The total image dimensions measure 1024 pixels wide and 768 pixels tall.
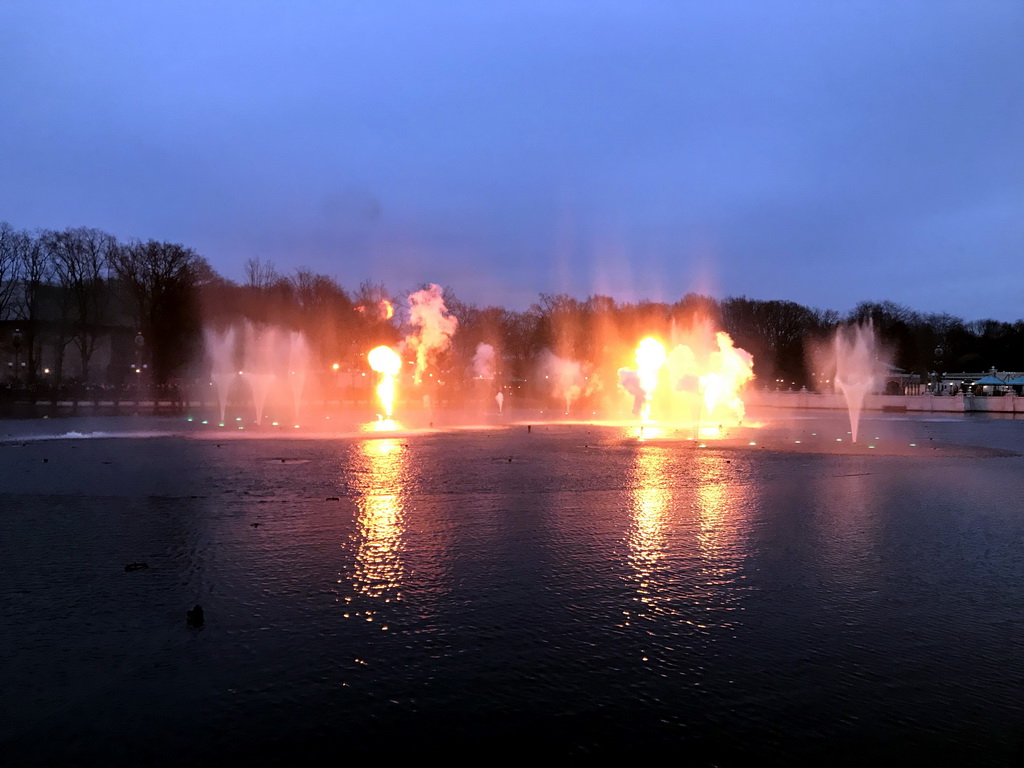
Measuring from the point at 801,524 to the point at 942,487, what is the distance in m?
5.32

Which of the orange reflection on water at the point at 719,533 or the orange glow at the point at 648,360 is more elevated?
the orange glow at the point at 648,360

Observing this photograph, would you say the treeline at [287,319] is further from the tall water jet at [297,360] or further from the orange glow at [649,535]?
the orange glow at [649,535]

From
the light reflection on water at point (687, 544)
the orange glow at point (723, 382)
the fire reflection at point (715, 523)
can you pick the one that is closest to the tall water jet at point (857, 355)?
the orange glow at point (723, 382)

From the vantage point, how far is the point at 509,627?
570cm

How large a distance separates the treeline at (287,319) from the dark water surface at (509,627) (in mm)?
41844

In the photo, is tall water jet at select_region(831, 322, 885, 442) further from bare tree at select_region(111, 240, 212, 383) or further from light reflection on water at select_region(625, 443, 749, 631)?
light reflection on water at select_region(625, 443, 749, 631)

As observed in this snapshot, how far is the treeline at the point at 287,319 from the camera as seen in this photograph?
5909 centimetres

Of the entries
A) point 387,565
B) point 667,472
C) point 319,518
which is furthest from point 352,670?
point 667,472

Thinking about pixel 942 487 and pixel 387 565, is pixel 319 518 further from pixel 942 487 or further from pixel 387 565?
pixel 942 487

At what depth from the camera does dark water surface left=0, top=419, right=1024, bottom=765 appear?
410cm

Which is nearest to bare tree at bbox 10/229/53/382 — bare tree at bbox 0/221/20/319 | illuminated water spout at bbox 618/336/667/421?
bare tree at bbox 0/221/20/319

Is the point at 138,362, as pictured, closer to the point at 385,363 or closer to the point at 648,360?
the point at 385,363

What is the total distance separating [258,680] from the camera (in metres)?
4.72

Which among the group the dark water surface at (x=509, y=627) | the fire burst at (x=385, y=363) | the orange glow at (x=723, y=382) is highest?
the fire burst at (x=385, y=363)
